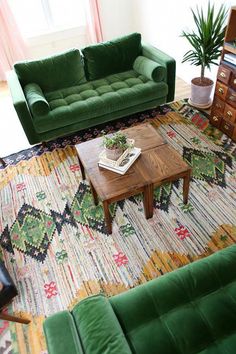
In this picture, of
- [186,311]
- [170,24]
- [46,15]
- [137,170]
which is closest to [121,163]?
[137,170]

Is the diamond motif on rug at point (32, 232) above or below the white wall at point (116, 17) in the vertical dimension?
below

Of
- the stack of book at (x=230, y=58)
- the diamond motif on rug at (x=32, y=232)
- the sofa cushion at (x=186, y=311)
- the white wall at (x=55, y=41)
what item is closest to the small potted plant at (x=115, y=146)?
the diamond motif on rug at (x=32, y=232)

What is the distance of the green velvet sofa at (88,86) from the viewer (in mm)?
2795

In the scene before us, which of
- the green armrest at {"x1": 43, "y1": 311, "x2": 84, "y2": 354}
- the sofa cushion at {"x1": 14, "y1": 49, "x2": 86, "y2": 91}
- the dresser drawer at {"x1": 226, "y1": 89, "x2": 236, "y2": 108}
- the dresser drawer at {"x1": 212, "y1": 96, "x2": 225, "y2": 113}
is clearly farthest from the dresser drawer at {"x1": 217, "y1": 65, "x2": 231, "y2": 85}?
the green armrest at {"x1": 43, "y1": 311, "x2": 84, "y2": 354}

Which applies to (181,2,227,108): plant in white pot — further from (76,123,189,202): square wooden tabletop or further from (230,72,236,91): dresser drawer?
(76,123,189,202): square wooden tabletop

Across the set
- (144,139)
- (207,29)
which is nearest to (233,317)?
(144,139)

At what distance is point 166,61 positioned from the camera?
3023mm

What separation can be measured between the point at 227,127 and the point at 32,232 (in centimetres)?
220

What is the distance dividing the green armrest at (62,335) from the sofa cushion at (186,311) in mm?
244

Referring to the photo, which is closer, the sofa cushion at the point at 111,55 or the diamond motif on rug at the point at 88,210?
the diamond motif on rug at the point at 88,210

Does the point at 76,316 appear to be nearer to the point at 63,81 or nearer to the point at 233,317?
the point at 233,317

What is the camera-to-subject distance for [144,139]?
2359 mm

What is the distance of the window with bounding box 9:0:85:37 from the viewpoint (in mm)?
4180

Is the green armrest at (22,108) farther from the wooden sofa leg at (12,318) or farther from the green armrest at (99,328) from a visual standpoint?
the green armrest at (99,328)
